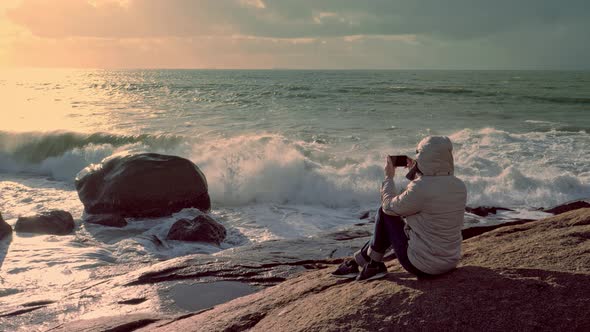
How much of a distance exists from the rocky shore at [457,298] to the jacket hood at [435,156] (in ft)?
2.57

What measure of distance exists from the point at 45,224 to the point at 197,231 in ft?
9.24

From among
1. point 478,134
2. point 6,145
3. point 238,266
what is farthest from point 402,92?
point 238,266

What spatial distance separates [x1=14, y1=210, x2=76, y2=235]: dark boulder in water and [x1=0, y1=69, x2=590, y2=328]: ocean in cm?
22

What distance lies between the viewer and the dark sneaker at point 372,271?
412cm

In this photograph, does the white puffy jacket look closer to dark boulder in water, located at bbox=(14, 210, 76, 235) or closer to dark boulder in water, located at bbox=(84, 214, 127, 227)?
dark boulder in water, located at bbox=(84, 214, 127, 227)

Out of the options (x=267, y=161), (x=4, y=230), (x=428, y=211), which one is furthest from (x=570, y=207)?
(x=4, y=230)

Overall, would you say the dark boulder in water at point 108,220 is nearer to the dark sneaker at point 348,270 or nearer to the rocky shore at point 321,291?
the rocky shore at point 321,291

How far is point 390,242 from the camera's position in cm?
413

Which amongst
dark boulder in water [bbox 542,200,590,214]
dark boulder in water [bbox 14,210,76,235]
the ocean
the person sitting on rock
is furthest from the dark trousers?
dark boulder in water [bbox 14,210,76,235]

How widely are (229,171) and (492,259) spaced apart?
1027 cm

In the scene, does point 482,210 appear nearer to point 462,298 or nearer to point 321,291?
point 321,291

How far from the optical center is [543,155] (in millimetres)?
15695

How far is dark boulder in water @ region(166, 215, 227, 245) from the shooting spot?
8.62 meters

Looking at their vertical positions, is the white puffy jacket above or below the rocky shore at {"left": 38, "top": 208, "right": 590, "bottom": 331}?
above
